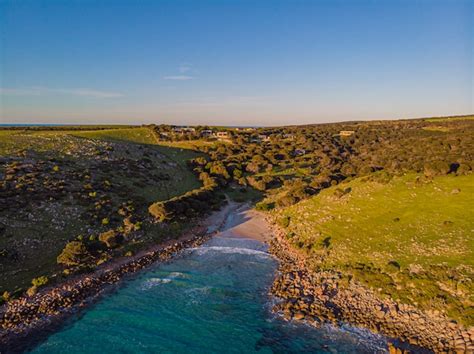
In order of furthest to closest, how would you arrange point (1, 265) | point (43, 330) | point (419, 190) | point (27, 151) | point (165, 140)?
point (165, 140) < point (27, 151) < point (419, 190) < point (1, 265) < point (43, 330)

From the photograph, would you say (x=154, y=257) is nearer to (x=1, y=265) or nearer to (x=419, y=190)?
(x=1, y=265)

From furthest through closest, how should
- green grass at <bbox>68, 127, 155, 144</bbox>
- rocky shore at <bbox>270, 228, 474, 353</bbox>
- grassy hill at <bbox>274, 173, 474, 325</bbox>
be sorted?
green grass at <bbox>68, 127, 155, 144</bbox> → grassy hill at <bbox>274, 173, 474, 325</bbox> → rocky shore at <bbox>270, 228, 474, 353</bbox>

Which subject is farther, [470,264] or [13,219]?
[13,219]

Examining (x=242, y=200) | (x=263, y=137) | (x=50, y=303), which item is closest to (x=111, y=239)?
(x=50, y=303)

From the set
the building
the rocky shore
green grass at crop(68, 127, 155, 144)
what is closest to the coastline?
the rocky shore

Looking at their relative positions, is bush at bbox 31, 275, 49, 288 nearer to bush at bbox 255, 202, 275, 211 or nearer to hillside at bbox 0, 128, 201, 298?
hillside at bbox 0, 128, 201, 298

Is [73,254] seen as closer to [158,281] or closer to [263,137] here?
[158,281]

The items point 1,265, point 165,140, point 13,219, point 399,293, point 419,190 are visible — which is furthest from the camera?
point 165,140

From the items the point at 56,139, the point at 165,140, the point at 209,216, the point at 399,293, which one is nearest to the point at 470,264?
the point at 399,293
